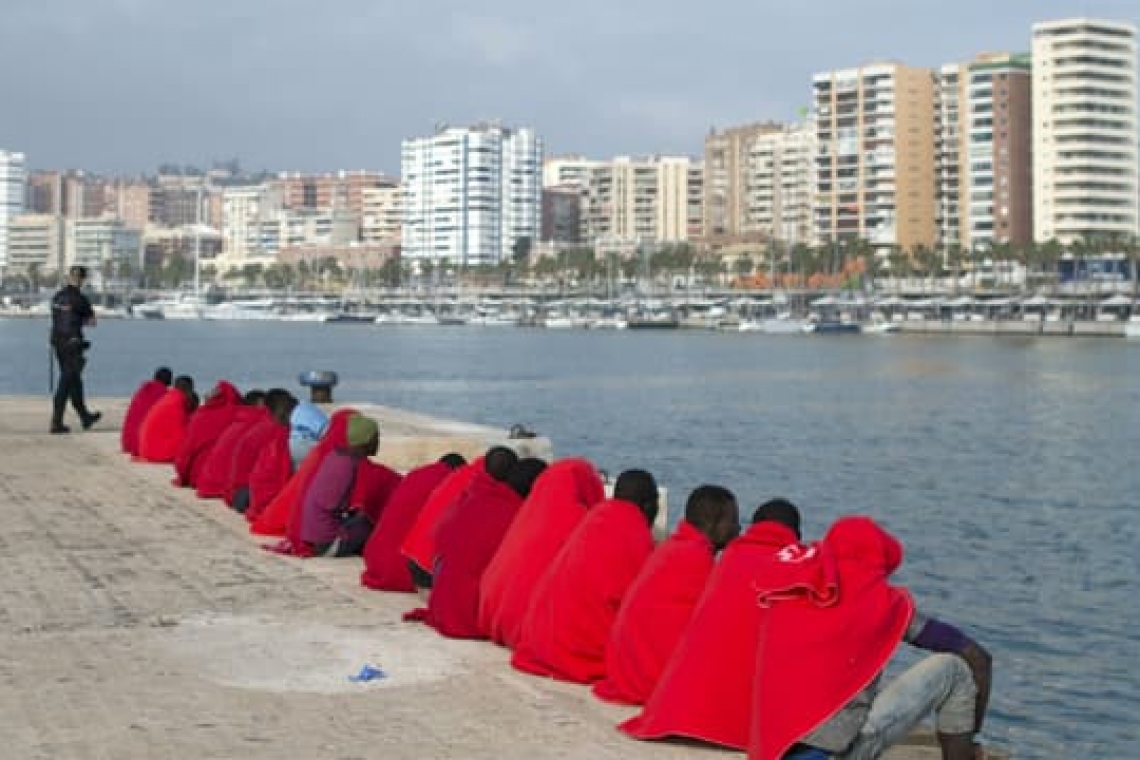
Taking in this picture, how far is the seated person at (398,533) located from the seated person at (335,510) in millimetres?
832

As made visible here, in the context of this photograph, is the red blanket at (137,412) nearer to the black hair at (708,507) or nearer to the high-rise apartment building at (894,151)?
the black hair at (708,507)

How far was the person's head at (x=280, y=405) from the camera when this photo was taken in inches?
578

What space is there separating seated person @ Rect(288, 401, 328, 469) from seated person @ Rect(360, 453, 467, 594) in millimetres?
3160

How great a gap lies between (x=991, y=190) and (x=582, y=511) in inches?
7254

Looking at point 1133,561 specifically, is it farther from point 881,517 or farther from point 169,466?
point 169,466

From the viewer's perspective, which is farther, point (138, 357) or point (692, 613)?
point (138, 357)

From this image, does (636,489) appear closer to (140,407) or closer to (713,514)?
(713,514)

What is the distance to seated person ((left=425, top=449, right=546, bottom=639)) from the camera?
9.20 metres

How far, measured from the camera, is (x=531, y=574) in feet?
28.5

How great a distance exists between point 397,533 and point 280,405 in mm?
4488

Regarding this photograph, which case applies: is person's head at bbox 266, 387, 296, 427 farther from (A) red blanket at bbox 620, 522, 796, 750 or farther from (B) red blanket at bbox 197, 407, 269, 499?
(A) red blanket at bbox 620, 522, 796, 750

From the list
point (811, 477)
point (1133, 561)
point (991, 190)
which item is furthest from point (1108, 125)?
point (1133, 561)

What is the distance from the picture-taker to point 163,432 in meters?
18.0

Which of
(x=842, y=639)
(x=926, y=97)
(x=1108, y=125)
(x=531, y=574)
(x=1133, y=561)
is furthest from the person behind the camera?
(x=926, y=97)
